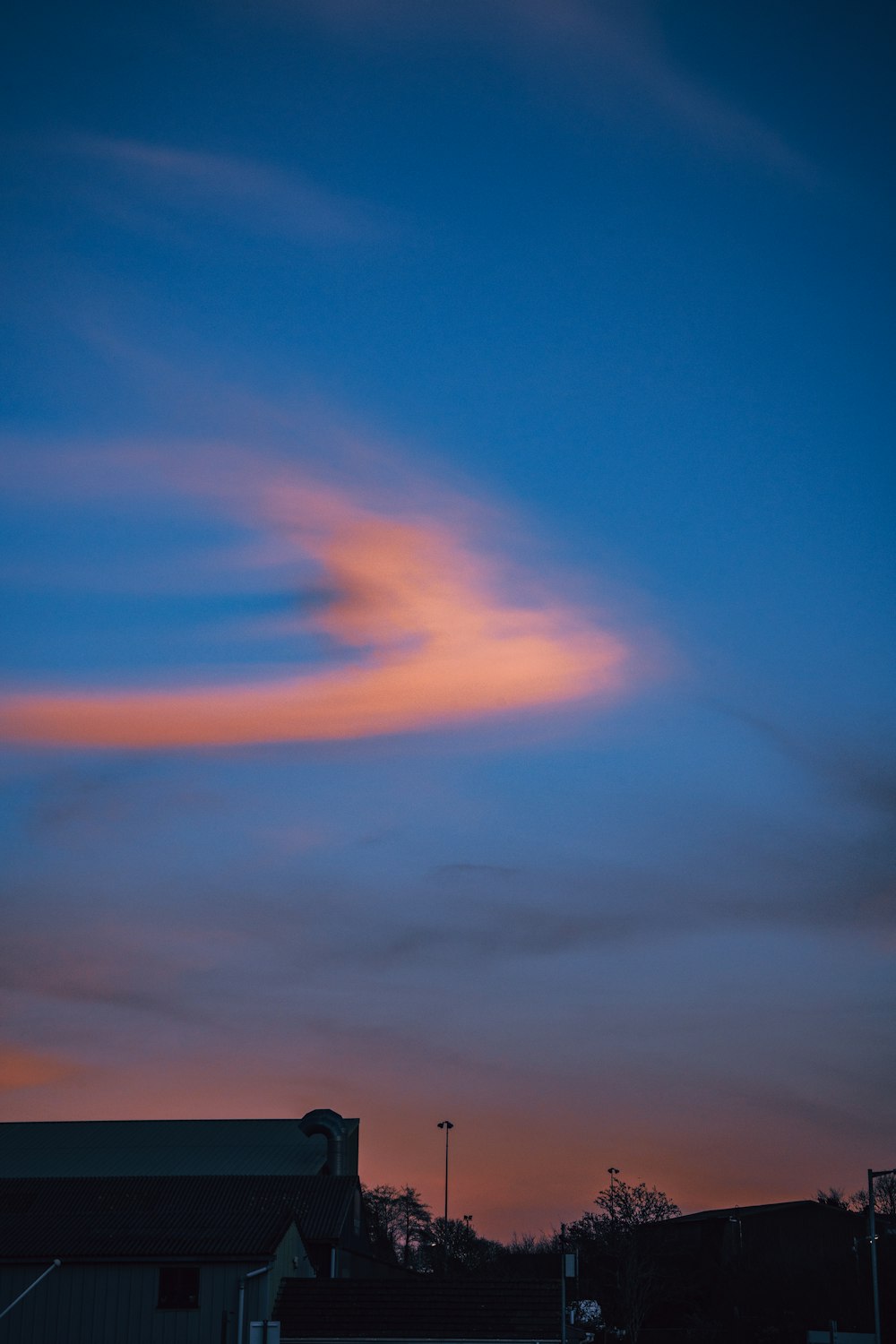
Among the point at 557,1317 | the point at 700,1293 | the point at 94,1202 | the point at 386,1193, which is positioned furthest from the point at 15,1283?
the point at 386,1193

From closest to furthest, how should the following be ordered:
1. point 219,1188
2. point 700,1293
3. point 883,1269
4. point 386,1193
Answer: point 883,1269
point 219,1188
point 700,1293
point 386,1193

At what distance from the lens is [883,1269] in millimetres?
57625

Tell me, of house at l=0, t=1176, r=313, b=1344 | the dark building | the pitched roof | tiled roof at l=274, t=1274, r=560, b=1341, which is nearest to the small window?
house at l=0, t=1176, r=313, b=1344

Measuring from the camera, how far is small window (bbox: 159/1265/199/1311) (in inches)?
1465

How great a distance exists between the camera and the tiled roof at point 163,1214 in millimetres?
38125

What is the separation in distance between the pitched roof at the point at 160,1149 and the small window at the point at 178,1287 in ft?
89.3

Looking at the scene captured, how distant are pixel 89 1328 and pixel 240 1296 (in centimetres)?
450

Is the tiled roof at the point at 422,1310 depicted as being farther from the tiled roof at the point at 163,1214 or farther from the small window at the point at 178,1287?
the small window at the point at 178,1287

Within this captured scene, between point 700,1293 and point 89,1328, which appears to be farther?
point 700,1293

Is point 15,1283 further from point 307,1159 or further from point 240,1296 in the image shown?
point 307,1159

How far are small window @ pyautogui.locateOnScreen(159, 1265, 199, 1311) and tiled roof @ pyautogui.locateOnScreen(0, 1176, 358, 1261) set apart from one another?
43cm

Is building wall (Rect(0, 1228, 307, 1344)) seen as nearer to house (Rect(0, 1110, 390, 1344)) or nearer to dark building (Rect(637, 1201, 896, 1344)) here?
house (Rect(0, 1110, 390, 1344))

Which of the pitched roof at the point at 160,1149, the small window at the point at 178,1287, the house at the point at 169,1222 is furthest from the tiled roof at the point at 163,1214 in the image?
the pitched roof at the point at 160,1149

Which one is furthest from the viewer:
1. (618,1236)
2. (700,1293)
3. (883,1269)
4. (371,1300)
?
(618,1236)
